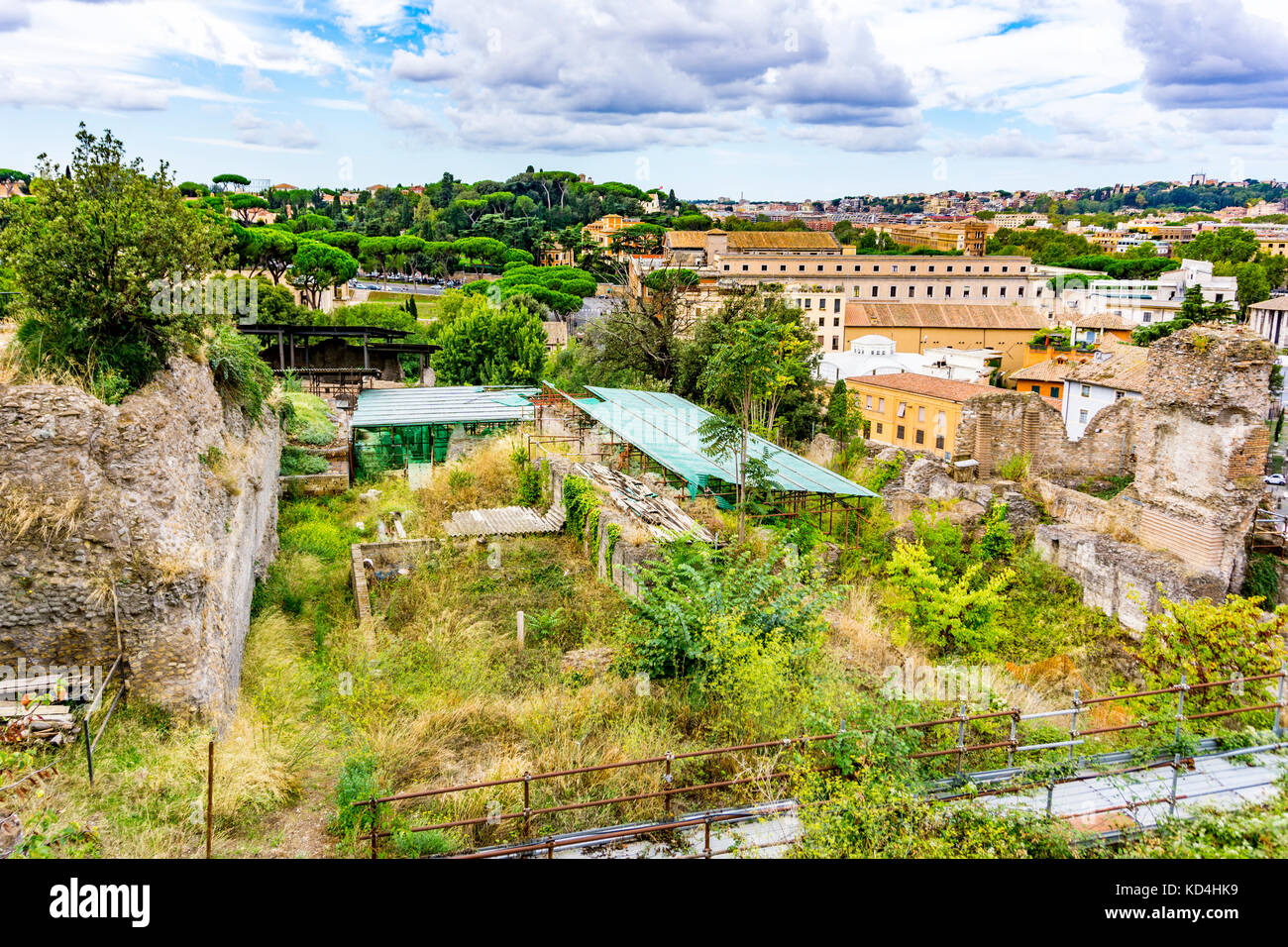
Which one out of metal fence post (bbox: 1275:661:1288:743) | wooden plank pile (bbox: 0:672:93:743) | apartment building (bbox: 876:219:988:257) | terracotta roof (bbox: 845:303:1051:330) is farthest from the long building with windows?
wooden plank pile (bbox: 0:672:93:743)

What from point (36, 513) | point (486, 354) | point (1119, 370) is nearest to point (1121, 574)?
point (36, 513)

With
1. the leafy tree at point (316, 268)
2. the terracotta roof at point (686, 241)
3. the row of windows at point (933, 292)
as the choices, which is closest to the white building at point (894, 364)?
the row of windows at point (933, 292)

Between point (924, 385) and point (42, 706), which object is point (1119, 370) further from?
point (42, 706)

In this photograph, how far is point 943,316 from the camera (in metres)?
62.6

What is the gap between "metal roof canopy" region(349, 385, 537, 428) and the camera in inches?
800

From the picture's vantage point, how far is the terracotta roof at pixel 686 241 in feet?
308

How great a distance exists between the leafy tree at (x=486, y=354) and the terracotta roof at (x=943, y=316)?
124 feet

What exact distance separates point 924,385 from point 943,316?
94.0 ft

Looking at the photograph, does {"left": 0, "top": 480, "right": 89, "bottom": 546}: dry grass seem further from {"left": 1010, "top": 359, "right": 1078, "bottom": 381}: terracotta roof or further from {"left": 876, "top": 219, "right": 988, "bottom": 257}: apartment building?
{"left": 876, "top": 219, "right": 988, "bottom": 257}: apartment building

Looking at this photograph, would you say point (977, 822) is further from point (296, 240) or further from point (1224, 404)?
point (296, 240)

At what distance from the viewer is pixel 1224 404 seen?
49.9 ft

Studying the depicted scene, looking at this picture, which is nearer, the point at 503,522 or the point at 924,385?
the point at 503,522
